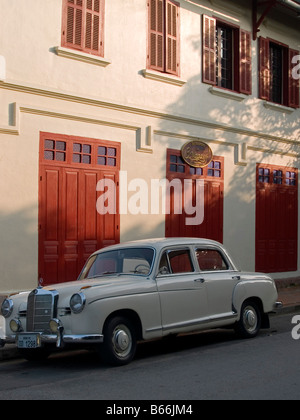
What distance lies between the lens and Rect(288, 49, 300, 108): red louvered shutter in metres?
18.8

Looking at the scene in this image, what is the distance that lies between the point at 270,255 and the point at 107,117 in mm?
6895

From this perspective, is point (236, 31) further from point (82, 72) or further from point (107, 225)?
point (107, 225)

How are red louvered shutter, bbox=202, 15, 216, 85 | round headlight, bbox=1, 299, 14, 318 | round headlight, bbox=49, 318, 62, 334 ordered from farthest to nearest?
red louvered shutter, bbox=202, 15, 216, 85 → round headlight, bbox=1, 299, 14, 318 → round headlight, bbox=49, 318, 62, 334

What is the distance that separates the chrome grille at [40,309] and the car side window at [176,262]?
5.56 feet

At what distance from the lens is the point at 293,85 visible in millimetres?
18891

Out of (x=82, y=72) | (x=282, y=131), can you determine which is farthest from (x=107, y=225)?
(x=282, y=131)

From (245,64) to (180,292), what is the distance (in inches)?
395

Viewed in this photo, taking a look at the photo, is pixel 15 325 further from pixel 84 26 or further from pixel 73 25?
pixel 84 26

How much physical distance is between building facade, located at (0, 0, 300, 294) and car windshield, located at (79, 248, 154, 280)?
327cm

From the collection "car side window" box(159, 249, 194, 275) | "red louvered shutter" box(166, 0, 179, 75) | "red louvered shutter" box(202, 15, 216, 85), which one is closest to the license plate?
"car side window" box(159, 249, 194, 275)

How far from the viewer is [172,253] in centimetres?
921

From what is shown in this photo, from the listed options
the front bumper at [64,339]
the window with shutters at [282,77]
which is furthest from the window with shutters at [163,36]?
the front bumper at [64,339]

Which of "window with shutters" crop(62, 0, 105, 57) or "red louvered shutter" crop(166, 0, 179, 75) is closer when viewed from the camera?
"window with shutters" crop(62, 0, 105, 57)

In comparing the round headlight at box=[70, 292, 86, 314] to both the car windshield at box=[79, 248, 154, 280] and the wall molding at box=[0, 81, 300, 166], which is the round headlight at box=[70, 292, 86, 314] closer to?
the car windshield at box=[79, 248, 154, 280]
